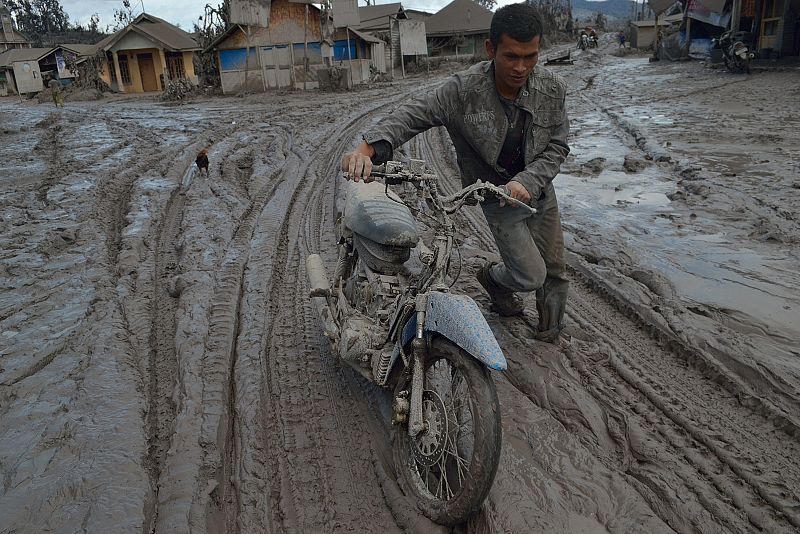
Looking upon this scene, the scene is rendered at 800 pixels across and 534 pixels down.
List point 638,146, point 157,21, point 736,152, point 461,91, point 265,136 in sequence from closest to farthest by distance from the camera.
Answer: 1. point 461,91
2. point 736,152
3. point 638,146
4. point 265,136
5. point 157,21

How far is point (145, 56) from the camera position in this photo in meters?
33.1

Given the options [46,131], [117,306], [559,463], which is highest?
[46,131]

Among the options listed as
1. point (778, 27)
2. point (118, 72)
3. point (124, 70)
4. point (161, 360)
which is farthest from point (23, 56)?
point (161, 360)

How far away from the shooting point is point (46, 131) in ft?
47.7

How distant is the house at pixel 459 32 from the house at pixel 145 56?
1673 centimetres

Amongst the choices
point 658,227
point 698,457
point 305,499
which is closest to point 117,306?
point 305,499

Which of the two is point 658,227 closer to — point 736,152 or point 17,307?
point 736,152

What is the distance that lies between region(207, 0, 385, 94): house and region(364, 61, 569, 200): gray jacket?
75.4ft

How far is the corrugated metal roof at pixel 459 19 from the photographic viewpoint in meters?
40.9

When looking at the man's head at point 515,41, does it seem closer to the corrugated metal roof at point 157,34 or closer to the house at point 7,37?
the corrugated metal roof at point 157,34

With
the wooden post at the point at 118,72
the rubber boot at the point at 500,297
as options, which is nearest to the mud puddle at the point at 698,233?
the rubber boot at the point at 500,297

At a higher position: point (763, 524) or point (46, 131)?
point (46, 131)

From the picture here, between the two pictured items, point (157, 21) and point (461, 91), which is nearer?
point (461, 91)

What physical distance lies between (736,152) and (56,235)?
354 inches
